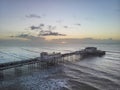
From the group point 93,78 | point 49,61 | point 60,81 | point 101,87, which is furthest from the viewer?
point 49,61

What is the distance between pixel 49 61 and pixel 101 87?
2165 centimetres

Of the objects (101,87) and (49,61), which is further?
(49,61)

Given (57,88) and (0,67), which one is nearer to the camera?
(57,88)

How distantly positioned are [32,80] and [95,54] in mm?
48600

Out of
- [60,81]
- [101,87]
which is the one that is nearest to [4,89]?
[60,81]

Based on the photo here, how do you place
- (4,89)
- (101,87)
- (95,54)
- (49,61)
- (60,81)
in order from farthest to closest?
(95,54), (49,61), (60,81), (101,87), (4,89)

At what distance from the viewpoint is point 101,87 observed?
26984 mm

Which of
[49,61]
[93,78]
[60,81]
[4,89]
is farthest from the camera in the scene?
[49,61]

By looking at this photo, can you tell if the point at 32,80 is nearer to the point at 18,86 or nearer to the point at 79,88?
the point at 18,86

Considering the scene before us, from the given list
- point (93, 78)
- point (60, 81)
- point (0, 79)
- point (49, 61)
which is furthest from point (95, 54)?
point (0, 79)

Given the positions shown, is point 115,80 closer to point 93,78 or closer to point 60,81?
point 93,78

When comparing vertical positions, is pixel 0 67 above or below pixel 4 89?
above

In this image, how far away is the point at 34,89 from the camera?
83.7ft

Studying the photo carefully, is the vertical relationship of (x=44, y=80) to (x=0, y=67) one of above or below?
below
